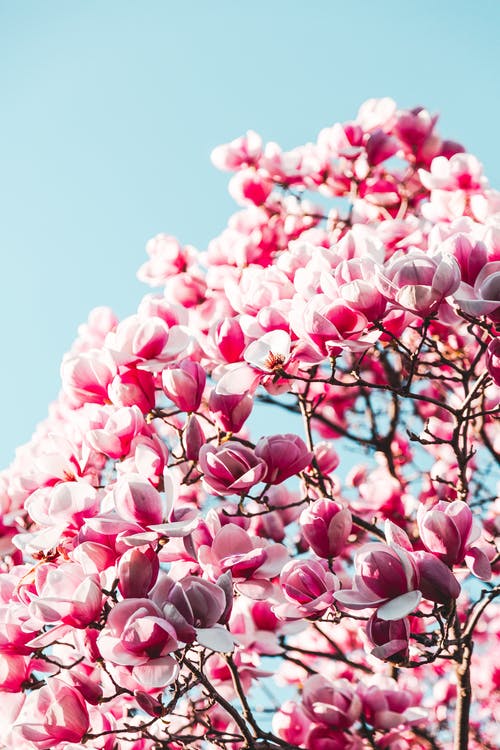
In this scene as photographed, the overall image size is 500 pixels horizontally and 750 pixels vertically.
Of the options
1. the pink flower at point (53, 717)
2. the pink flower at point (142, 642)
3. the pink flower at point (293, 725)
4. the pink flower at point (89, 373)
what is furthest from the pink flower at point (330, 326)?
the pink flower at point (293, 725)

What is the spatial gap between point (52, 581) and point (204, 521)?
360mm

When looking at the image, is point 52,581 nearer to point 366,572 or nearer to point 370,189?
point 366,572

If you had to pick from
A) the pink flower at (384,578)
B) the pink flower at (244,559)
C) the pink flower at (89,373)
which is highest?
the pink flower at (89,373)

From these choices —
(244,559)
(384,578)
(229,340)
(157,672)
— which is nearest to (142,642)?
(157,672)

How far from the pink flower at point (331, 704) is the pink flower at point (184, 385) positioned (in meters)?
0.76

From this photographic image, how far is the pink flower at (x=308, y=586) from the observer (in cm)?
135

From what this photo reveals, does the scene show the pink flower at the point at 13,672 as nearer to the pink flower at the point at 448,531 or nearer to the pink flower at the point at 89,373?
the pink flower at the point at 89,373

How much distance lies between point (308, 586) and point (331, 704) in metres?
0.56

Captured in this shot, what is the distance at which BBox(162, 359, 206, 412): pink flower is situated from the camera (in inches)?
67.0

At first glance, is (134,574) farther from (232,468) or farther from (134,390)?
(134,390)

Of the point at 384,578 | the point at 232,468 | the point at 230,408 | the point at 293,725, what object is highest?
the point at 230,408

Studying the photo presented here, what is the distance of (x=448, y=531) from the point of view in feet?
4.12

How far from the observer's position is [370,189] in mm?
3232

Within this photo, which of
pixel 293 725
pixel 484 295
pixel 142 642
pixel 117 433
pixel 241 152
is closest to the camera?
pixel 142 642
